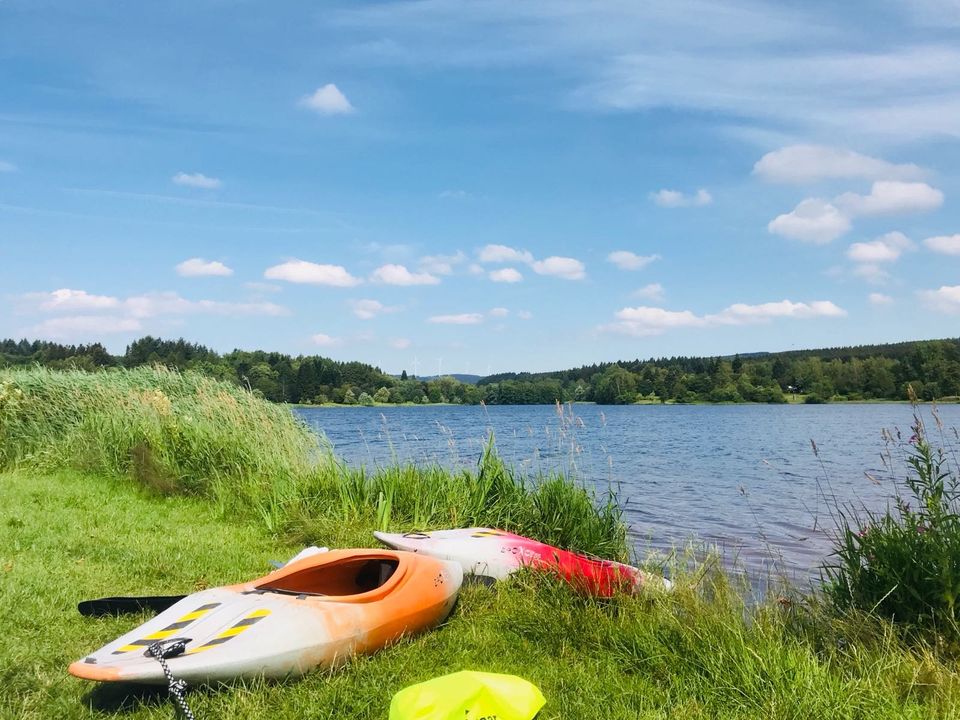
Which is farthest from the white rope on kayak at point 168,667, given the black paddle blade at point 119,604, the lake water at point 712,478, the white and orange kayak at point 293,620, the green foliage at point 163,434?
the green foliage at point 163,434

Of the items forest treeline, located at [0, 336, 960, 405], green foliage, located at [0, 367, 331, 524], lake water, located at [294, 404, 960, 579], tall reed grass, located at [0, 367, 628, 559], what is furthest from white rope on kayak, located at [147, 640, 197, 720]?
forest treeline, located at [0, 336, 960, 405]

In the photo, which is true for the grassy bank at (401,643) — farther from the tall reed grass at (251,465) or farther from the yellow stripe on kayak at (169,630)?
the yellow stripe on kayak at (169,630)

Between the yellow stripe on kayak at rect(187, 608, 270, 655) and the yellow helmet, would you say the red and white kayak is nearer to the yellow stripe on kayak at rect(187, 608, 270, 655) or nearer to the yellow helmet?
the yellow stripe on kayak at rect(187, 608, 270, 655)

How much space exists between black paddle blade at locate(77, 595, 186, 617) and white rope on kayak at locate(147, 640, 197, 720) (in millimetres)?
1216

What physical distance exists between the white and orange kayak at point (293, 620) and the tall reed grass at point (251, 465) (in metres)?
2.32

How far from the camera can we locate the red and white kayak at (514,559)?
5145 mm

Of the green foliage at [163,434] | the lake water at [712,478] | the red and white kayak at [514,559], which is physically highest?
the green foliage at [163,434]

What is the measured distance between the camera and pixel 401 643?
4.41 meters

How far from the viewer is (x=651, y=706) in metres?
3.42

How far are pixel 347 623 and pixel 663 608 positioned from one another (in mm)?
1910

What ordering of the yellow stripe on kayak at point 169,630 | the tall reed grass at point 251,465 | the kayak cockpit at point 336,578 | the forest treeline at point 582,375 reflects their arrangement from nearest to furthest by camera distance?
the yellow stripe on kayak at point 169,630, the kayak cockpit at point 336,578, the tall reed grass at point 251,465, the forest treeline at point 582,375

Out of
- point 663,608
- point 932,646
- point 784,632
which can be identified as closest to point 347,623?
point 663,608

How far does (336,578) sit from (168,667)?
1536 millimetres

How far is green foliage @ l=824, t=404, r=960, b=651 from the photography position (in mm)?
4062
